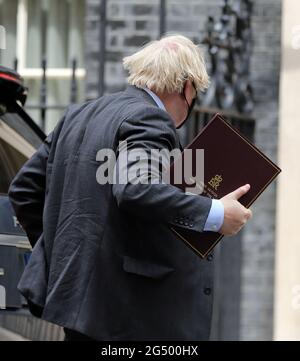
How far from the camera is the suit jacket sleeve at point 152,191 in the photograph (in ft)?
11.3

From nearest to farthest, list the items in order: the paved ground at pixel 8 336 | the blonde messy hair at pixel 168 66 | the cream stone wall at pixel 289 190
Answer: the blonde messy hair at pixel 168 66 → the paved ground at pixel 8 336 → the cream stone wall at pixel 289 190

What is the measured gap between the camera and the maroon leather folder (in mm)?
3664

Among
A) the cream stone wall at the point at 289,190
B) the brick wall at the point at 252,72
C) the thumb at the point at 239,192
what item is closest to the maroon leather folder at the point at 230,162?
the thumb at the point at 239,192

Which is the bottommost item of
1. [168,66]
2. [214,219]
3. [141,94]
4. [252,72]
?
[252,72]

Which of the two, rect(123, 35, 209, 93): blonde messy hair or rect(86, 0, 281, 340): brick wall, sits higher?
rect(123, 35, 209, 93): blonde messy hair

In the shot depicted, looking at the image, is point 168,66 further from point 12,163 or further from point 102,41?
point 102,41

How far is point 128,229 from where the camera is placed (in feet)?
11.8

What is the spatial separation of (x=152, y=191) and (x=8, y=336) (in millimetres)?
1018

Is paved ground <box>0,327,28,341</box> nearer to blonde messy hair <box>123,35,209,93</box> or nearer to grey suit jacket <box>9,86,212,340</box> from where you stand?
grey suit jacket <box>9,86,212,340</box>

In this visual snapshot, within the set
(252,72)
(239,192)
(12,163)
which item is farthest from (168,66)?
(252,72)

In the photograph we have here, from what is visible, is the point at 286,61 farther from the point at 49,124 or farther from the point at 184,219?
the point at 184,219

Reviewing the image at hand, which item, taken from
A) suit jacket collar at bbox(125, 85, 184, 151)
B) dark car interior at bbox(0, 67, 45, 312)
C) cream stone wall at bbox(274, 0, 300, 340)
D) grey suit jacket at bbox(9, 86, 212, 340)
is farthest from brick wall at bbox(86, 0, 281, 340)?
grey suit jacket at bbox(9, 86, 212, 340)

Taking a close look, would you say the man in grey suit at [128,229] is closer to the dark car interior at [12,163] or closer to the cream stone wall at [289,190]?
the dark car interior at [12,163]

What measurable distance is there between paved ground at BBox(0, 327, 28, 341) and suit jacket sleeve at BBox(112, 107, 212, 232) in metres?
0.90
